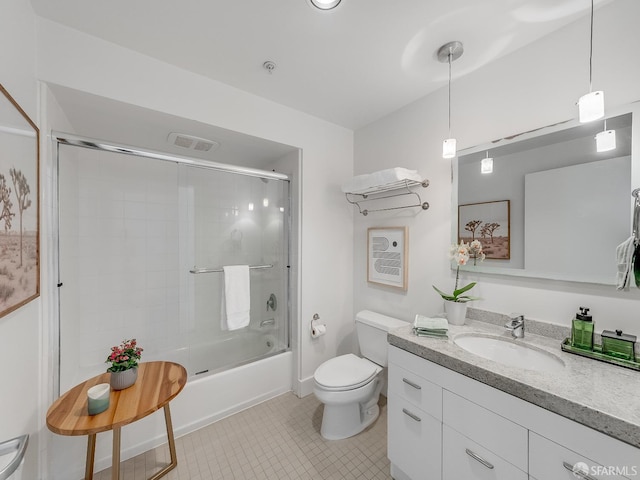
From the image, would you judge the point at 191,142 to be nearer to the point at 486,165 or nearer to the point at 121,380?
the point at 121,380

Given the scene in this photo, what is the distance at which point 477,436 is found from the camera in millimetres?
1112

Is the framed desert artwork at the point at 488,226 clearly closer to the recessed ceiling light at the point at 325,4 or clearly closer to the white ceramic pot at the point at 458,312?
the white ceramic pot at the point at 458,312

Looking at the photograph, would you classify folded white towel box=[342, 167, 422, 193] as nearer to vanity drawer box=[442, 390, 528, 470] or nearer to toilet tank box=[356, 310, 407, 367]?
toilet tank box=[356, 310, 407, 367]

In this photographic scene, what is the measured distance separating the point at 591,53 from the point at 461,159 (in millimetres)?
720

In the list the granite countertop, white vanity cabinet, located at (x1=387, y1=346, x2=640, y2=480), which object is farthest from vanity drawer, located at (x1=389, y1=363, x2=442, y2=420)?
the granite countertop

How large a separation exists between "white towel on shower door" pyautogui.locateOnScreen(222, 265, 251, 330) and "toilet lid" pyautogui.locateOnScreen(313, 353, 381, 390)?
29.9 inches

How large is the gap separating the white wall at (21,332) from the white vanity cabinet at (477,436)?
1.68 m

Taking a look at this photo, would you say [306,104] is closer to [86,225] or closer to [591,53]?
[591,53]

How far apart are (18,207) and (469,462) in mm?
2130

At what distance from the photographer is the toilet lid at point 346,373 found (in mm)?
1751

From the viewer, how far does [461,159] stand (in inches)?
70.5

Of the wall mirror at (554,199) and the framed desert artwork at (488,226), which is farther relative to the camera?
the framed desert artwork at (488,226)

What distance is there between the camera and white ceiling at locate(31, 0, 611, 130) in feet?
4.11

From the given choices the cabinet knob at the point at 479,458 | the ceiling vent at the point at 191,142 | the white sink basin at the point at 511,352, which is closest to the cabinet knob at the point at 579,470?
the cabinet knob at the point at 479,458
